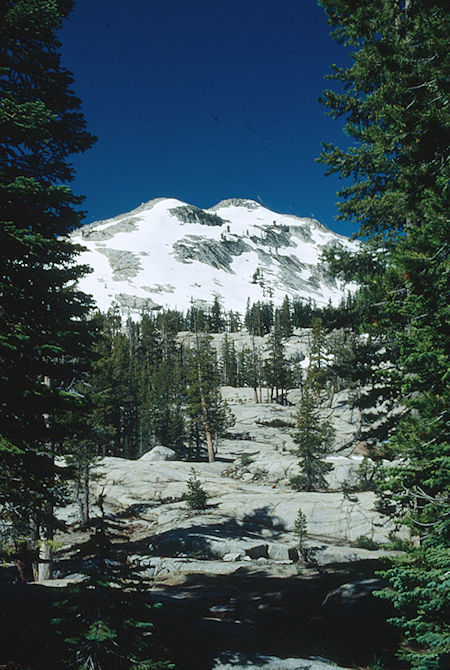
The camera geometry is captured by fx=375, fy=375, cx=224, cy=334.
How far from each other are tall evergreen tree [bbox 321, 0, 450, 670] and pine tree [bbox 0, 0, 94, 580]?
21.5 ft

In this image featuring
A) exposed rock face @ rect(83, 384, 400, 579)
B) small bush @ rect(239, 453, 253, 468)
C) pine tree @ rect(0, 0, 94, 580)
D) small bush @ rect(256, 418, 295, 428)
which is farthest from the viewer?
small bush @ rect(256, 418, 295, 428)

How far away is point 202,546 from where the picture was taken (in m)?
20.0

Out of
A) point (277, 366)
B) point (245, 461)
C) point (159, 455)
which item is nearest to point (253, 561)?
point (245, 461)

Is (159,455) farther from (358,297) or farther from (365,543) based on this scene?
(358,297)

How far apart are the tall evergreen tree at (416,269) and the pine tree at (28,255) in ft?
21.5

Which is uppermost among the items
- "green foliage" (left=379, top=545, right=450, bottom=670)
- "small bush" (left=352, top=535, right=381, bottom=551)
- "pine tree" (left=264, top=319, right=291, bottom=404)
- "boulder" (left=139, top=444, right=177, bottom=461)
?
"pine tree" (left=264, top=319, right=291, bottom=404)

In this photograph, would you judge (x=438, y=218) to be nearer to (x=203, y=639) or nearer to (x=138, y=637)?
(x=138, y=637)

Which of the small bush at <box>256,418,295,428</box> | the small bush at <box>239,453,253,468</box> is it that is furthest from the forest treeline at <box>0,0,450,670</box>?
the small bush at <box>256,418,295,428</box>

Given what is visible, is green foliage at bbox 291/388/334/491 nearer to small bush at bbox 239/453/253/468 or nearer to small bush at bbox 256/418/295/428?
small bush at bbox 239/453/253/468

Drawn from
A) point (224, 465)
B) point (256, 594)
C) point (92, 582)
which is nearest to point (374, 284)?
point (92, 582)

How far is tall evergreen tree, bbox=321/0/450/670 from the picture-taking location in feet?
18.2

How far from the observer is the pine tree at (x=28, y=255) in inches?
283

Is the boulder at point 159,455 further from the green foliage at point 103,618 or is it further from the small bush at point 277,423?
the green foliage at point 103,618

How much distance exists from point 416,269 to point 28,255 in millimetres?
7368
